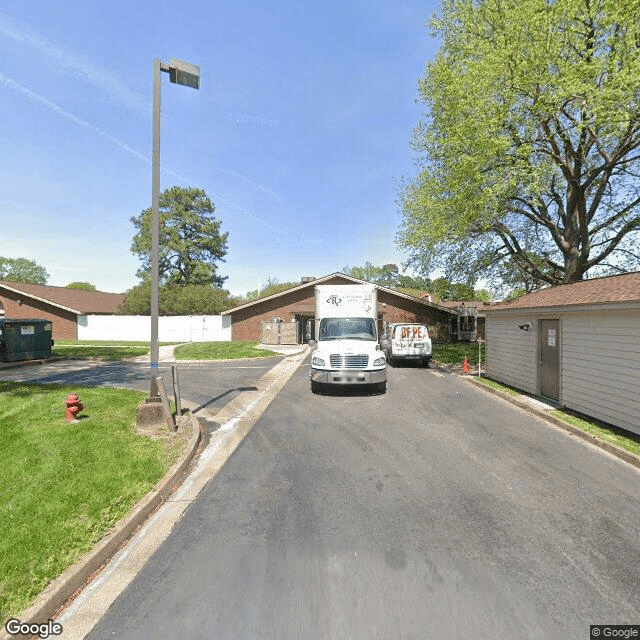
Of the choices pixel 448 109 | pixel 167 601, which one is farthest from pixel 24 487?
pixel 448 109

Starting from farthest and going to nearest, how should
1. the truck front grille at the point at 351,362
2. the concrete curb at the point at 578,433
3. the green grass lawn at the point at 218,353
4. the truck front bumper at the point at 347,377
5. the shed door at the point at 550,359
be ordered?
the green grass lawn at the point at 218,353 < the truck front grille at the point at 351,362 < the truck front bumper at the point at 347,377 < the shed door at the point at 550,359 < the concrete curb at the point at 578,433

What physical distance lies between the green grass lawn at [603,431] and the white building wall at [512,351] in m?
2.28

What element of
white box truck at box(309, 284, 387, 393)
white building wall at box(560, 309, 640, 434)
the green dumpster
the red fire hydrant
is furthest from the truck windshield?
the green dumpster

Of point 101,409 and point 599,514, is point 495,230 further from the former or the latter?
point 101,409

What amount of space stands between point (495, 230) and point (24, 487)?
A: 19.8 metres

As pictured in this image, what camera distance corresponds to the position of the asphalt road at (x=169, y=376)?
10367 mm

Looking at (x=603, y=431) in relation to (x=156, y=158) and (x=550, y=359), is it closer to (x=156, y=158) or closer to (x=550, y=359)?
(x=550, y=359)

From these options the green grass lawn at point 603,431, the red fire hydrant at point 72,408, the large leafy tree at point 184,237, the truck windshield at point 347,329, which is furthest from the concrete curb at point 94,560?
the large leafy tree at point 184,237

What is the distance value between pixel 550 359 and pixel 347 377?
5804 mm

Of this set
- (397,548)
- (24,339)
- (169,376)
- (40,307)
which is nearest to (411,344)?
(169,376)

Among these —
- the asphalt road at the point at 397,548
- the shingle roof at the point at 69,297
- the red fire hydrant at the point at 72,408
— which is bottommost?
the asphalt road at the point at 397,548

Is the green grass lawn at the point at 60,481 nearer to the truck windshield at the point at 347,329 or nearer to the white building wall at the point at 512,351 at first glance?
the truck windshield at the point at 347,329

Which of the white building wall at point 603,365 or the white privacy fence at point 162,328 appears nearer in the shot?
the white building wall at point 603,365

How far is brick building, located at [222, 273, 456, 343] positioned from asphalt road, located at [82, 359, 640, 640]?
23.5 m
